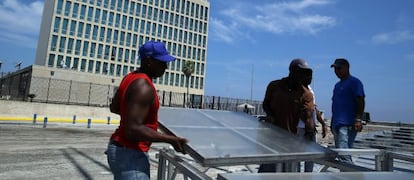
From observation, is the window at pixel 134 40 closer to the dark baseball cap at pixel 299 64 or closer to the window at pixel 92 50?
the window at pixel 92 50

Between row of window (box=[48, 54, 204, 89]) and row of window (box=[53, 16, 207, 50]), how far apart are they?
15.4ft

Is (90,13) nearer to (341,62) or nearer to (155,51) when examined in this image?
(341,62)

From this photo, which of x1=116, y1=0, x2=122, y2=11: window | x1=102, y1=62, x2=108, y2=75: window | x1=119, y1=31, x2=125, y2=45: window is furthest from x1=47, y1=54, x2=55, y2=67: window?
x1=116, y1=0, x2=122, y2=11: window

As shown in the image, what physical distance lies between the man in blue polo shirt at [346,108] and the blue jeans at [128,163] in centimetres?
285

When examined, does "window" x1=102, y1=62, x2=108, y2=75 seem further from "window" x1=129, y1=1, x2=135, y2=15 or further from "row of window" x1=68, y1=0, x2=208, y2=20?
"window" x1=129, y1=1, x2=135, y2=15

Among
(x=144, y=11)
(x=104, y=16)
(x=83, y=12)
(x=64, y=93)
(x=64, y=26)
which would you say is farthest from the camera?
(x=144, y=11)

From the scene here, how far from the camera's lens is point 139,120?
6.21ft

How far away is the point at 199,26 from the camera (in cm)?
7231

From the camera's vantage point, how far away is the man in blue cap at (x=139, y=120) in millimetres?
1885

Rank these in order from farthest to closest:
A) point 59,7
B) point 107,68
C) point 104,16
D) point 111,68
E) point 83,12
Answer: point 111,68 → point 107,68 → point 104,16 → point 83,12 → point 59,7

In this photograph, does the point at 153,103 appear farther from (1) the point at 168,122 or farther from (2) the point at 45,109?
(2) the point at 45,109

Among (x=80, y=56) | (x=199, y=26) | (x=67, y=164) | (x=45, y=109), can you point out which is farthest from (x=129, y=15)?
(x=67, y=164)

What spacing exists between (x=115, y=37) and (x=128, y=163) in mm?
60446

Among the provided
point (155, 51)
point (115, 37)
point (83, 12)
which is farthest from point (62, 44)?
point (155, 51)
